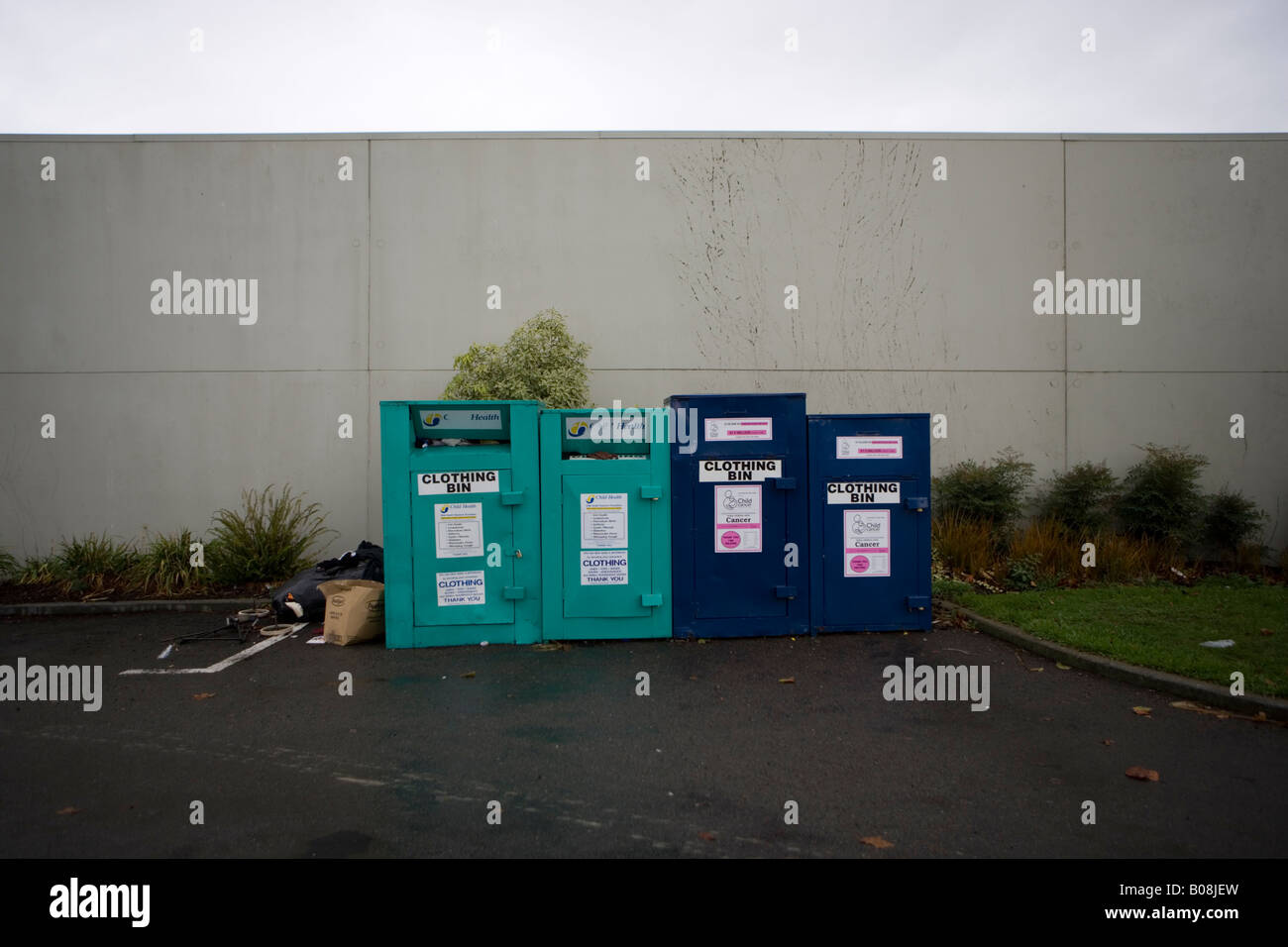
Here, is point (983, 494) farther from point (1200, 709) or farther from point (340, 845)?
point (340, 845)

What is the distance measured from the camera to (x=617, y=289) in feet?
32.9

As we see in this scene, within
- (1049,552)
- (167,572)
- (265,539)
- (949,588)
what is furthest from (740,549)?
(167,572)

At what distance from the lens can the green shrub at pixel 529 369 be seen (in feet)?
27.8

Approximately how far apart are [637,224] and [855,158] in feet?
9.97

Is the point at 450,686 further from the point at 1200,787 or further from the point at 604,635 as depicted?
the point at 1200,787

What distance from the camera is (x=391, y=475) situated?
6195mm

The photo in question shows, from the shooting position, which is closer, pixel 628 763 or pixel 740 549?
pixel 628 763

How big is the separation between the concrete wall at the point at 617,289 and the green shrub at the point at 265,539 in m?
0.30

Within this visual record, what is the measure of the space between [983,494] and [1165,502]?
2.17 m

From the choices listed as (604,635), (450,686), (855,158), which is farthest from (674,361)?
(450,686)

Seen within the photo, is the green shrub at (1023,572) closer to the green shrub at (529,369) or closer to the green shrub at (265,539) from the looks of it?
the green shrub at (529,369)

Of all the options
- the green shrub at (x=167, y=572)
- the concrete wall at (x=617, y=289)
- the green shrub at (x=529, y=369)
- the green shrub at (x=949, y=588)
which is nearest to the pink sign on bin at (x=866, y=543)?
the green shrub at (x=949, y=588)

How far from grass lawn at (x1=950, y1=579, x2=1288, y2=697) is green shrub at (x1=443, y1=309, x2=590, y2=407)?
186 inches
